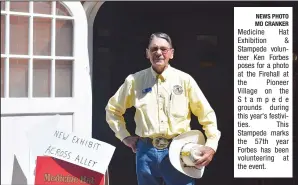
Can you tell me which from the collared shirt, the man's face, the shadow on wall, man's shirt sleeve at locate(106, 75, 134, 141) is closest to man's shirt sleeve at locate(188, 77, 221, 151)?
the collared shirt

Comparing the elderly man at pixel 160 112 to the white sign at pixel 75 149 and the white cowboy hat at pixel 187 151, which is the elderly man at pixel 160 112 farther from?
the white sign at pixel 75 149

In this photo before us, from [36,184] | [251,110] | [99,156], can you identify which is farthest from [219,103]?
[36,184]

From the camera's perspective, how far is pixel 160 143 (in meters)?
4.70

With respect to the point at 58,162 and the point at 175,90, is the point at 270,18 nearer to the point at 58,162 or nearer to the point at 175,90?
the point at 175,90

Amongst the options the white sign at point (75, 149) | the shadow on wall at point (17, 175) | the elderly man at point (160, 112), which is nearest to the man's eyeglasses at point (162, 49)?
the elderly man at point (160, 112)

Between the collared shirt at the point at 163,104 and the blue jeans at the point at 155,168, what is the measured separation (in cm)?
10

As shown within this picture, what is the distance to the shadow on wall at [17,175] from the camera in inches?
189

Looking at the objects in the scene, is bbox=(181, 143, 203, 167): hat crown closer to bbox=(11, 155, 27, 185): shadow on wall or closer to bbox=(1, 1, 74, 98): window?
bbox=(1, 1, 74, 98): window

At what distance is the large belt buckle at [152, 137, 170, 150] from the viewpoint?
4.70 metres

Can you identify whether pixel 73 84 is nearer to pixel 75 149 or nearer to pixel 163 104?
pixel 75 149

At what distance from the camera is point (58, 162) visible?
486cm

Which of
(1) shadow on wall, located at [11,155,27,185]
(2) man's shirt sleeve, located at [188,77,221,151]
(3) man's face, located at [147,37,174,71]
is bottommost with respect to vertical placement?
(1) shadow on wall, located at [11,155,27,185]

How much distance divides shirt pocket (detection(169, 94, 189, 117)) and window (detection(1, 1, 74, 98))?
0.78m

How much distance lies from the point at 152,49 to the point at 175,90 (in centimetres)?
34
